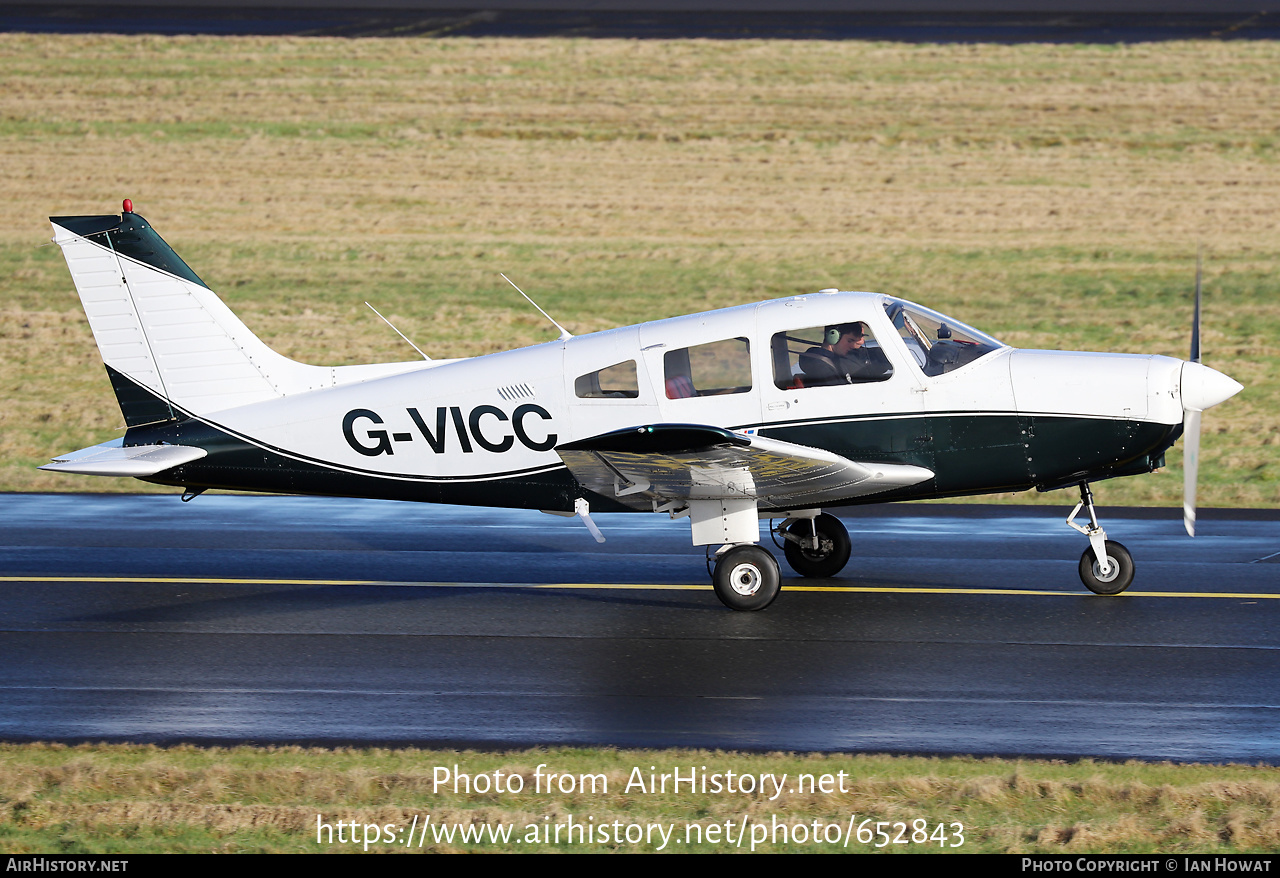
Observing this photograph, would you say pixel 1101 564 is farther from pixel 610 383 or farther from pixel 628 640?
pixel 610 383

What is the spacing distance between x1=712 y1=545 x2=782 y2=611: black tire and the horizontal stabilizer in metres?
4.45

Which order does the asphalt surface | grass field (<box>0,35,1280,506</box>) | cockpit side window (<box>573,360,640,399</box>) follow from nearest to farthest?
cockpit side window (<box>573,360,640,399</box>) → grass field (<box>0,35,1280,506</box>) → the asphalt surface

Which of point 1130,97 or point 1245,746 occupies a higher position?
point 1130,97

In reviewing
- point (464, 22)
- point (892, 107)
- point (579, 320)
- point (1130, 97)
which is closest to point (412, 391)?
point (579, 320)

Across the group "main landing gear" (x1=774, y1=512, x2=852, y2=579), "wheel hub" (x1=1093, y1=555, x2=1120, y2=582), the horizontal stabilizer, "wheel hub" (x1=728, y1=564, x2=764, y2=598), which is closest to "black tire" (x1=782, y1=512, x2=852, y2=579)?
"main landing gear" (x1=774, y1=512, x2=852, y2=579)

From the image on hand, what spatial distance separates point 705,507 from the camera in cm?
1109

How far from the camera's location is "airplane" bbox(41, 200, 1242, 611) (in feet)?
35.4

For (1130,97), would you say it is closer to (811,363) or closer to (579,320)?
(579,320)

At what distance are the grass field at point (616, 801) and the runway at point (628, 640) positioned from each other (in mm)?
362

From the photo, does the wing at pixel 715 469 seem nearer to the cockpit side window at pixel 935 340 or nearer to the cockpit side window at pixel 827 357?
the cockpit side window at pixel 827 357

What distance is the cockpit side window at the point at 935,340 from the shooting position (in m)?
11.0

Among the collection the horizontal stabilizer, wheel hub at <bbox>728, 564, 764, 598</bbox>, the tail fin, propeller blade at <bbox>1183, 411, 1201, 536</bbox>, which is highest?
the tail fin

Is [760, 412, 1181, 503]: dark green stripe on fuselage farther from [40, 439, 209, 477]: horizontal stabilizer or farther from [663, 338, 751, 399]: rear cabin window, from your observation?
[40, 439, 209, 477]: horizontal stabilizer
